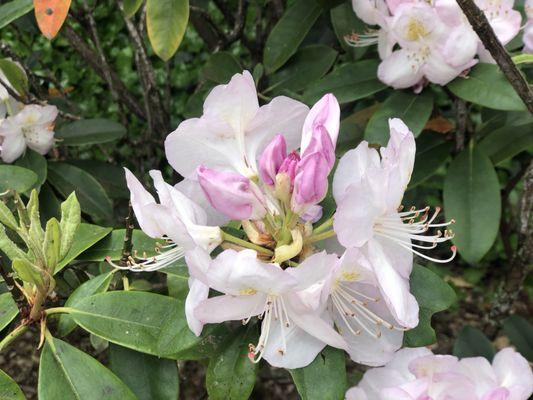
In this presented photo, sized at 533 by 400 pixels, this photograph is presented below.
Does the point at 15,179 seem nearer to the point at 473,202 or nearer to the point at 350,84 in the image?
the point at 350,84

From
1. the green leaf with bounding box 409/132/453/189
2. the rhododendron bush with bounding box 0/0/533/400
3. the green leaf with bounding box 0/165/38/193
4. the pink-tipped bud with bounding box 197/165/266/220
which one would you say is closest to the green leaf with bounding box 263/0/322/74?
the rhododendron bush with bounding box 0/0/533/400

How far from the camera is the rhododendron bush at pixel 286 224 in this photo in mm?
858

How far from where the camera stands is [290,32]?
1658mm

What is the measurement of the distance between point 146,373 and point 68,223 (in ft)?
0.83

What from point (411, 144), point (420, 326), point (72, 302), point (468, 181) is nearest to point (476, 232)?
point (468, 181)

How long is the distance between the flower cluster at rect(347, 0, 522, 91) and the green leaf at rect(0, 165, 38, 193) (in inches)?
27.4

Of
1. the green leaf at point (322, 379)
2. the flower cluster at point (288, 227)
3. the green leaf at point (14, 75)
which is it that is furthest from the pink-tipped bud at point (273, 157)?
the green leaf at point (14, 75)

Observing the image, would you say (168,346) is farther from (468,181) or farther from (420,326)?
(468,181)

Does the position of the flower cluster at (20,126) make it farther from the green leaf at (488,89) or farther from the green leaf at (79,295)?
the green leaf at (488,89)

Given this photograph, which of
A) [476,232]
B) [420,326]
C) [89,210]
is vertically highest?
[420,326]

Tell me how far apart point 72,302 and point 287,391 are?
4.94 ft

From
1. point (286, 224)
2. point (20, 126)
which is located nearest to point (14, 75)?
point (20, 126)

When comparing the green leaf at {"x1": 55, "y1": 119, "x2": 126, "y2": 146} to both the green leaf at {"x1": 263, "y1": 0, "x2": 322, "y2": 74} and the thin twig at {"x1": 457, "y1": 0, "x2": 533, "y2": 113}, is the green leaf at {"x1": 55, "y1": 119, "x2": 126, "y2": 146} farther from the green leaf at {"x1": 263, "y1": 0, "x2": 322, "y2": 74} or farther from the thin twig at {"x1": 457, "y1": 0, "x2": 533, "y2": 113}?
the thin twig at {"x1": 457, "y1": 0, "x2": 533, "y2": 113}

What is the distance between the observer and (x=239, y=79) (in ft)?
2.95
